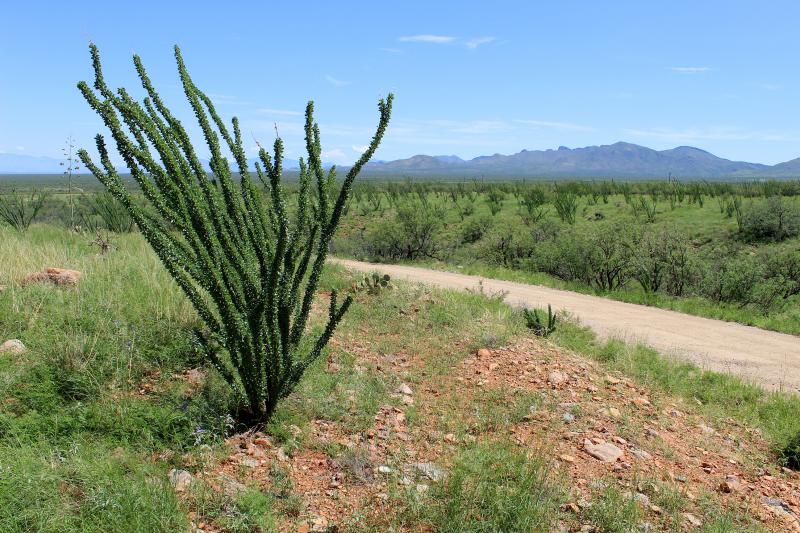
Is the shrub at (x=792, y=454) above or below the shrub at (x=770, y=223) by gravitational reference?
below

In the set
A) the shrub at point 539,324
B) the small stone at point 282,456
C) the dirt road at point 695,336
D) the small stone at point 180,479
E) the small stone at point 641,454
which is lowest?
the dirt road at point 695,336

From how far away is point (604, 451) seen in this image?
14.4ft

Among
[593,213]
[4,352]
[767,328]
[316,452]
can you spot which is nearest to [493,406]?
[316,452]

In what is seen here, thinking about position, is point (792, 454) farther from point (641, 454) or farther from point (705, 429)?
point (641, 454)

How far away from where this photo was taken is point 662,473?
416 cm

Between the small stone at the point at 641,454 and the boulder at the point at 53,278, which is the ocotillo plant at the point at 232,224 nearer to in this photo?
the small stone at the point at 641,454

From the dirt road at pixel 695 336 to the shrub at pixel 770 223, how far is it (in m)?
12.3

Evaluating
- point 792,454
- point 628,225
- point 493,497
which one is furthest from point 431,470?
point 628,225

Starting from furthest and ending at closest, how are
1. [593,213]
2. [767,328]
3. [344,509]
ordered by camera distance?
[593,213] < [767,328] < [344,509]

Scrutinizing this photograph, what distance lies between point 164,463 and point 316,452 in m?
1.06

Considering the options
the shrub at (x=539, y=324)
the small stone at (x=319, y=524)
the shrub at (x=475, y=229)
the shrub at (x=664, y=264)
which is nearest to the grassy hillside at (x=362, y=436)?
the small stone at (x=319, y=524)

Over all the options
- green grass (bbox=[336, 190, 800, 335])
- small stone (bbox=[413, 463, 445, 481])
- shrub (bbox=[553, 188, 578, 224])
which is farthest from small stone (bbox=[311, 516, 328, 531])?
shrub (bbox=[553, 188, 578, 224])

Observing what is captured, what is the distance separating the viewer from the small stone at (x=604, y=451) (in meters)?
4.28

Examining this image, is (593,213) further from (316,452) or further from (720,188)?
(316,452)
